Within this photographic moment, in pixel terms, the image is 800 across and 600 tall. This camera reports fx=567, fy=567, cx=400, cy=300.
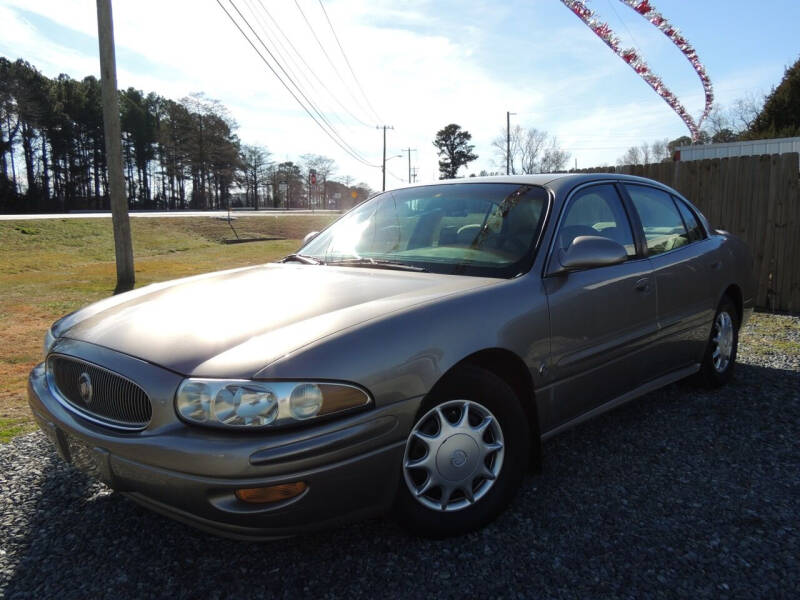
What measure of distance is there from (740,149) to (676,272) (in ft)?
54.4

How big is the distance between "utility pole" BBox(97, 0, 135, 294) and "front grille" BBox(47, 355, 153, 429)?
7.89 metres

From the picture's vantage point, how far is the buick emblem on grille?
7.22 ft

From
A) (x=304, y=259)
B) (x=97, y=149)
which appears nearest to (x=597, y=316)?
(x=304, y=259)

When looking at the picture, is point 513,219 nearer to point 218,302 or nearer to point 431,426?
point 431,426

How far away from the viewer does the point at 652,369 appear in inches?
134

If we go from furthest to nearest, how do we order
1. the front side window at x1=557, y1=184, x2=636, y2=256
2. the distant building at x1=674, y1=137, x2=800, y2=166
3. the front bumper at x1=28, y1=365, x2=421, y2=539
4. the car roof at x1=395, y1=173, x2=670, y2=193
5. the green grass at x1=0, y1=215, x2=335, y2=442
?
the distant building at x1=674, y1=137, x2=800, y2=166 < the green grass at x1=0, y1=215, x2=335, y2=442 < the car roof at x1=395, y1=173, x2=670, y2=193 < the front side window at x1=557, y1=184, x2=636, y2=256 < the front bumper at x1=28, y1=365, x2=421, y2=539

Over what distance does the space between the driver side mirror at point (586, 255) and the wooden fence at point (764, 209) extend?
19.5ft

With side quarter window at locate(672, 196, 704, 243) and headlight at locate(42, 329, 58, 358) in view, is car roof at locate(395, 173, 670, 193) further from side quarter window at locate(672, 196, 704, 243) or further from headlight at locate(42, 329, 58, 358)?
headlight at locate(42, 329, 58, 358)

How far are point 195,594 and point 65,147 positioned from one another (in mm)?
67445

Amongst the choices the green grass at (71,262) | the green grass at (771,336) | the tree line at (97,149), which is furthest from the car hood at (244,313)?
the tree line at (97,149)

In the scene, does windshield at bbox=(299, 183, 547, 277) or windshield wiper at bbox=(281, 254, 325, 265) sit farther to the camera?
windshield wiper at bbox=(281, 254, 325, 265)

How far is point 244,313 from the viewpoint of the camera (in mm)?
2338

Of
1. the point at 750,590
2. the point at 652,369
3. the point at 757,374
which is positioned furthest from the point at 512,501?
the point at 757,374

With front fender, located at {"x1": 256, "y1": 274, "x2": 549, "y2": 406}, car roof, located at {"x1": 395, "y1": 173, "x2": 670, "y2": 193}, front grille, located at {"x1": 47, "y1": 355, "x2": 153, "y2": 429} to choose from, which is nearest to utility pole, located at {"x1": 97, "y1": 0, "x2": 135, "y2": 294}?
car roof, located at {"x1": 395, "y1": 173, "x2": 670, "y2": 193}
